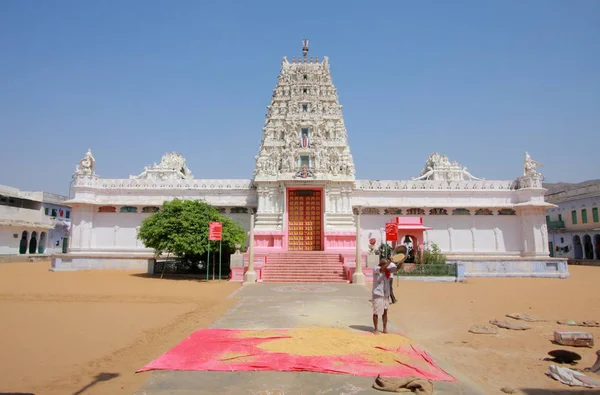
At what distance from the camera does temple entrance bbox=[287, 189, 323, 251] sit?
25000 millimetres

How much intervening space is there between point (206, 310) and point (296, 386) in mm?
6908

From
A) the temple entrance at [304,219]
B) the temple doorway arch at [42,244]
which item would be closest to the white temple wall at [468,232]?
the temple entrance at [304,219]

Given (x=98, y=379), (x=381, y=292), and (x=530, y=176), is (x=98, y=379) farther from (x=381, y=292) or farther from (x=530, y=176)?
(x=530, y=176)

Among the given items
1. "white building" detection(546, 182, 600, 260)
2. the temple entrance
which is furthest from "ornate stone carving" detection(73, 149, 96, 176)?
"white building" detection(546, 182, 600, 260)

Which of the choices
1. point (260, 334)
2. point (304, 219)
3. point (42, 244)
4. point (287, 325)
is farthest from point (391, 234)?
point (42, 244)

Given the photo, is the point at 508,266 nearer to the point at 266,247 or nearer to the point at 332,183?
the point at 332,183

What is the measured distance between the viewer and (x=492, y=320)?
33.7 feet

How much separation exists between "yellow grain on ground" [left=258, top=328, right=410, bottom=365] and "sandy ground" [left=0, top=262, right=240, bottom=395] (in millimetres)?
2277

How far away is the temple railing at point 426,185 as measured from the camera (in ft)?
94.5

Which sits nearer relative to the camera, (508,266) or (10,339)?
(10,339)

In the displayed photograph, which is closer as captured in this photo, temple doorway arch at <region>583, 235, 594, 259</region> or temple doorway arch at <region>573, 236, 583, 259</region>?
temple doorway arch at <region>583, 235, 594, 259</region>

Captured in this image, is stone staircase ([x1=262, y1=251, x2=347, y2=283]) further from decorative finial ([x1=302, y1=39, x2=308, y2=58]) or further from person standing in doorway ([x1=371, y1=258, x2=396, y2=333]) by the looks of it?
decorative finial ([x1=302, y1=39, x2=308, y2=58])

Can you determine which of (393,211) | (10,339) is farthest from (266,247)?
(10,339)

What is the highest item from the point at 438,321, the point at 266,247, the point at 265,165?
the point at 265,165
